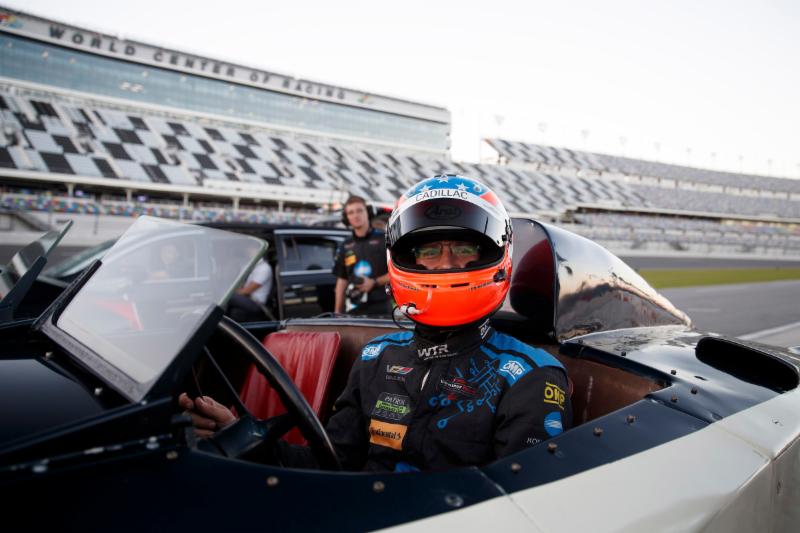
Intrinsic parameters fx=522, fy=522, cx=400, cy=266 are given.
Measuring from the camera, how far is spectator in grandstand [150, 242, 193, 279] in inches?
58.9

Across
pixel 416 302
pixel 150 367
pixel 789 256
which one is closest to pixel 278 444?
pixel 150 367

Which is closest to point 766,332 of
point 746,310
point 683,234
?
point 746,310

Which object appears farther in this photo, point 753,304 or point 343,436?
point 753,304

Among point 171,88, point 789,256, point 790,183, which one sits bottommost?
point 789,256

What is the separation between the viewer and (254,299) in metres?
5.61

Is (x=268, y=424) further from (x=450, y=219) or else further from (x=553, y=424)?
(x=450, y=219)

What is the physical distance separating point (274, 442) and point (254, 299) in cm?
454

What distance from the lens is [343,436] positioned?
5.74ft

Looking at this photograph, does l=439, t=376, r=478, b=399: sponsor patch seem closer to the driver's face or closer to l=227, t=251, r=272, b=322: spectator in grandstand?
the driver's face

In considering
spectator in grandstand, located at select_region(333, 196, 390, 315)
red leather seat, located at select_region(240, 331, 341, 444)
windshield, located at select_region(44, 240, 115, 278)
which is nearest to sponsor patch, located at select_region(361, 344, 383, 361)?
red leather seat, located at select_region(240, 331, 341, 444)

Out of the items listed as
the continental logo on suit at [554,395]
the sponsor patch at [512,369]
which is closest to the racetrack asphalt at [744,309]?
the sponsor patch at [512,369]

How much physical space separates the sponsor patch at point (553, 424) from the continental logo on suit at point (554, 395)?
1.4 inches

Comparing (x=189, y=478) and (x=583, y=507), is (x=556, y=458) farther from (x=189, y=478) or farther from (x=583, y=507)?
(x=189, y=478)

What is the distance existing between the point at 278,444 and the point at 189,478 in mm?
560
